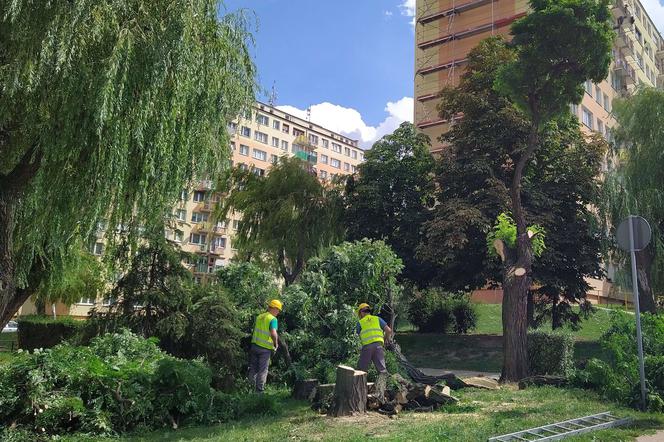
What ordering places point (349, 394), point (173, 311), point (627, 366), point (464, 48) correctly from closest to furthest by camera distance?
point (349, 394), point (627, 366), point (173, 311), point (464, 48)

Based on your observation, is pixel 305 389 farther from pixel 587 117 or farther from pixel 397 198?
pixel 587 117

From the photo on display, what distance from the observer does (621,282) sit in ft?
71.0

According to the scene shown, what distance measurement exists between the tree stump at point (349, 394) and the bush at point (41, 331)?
54.3 ft

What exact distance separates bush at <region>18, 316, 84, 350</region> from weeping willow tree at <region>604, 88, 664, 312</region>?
21.4 meters

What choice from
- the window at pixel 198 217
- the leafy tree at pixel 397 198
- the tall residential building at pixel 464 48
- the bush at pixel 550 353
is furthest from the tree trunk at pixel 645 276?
the window at pixel 198 217

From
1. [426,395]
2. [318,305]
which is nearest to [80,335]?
[318,305]

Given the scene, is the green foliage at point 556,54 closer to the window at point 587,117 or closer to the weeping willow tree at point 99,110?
the weeping willow tree at point 99,110

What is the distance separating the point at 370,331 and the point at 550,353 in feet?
19.7

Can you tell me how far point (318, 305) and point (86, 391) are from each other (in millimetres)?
6122

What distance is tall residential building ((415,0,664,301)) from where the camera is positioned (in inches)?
1719

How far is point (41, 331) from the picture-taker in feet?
74.6

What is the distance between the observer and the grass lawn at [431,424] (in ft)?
21.7

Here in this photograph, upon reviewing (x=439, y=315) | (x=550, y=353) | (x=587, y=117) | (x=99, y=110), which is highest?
(x=587, y=117)

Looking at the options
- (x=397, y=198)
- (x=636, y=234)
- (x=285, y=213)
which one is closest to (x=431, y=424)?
(x=636, y=234)
